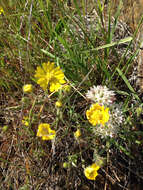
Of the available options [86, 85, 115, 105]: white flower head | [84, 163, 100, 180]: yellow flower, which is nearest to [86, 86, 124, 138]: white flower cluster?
[86, 85, 115, 105]: white flower head

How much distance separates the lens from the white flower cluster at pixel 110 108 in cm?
130

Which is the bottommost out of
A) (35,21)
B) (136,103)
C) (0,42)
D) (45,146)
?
(45,146)

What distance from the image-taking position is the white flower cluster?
1303mm

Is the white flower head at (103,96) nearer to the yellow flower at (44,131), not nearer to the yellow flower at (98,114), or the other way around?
the yellow flower at (98,114)

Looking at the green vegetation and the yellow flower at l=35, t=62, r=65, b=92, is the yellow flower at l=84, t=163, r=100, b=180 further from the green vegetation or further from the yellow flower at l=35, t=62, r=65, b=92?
the yellow flower at l=35, t=62, r=65, b=92

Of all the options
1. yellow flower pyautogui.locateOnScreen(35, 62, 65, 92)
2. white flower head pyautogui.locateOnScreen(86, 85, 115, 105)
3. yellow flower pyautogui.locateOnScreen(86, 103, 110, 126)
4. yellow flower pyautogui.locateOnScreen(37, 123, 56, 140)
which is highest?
yellow flower pyautogui.locateOnScreen(35, 62, 65, 92)

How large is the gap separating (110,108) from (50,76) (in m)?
0.46

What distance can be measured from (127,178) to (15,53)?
1.28 metres

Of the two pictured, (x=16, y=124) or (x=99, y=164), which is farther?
(x=16, y=124)

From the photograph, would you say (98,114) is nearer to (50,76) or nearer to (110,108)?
(110,108)

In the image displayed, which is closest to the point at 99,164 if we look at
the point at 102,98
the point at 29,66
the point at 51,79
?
the point at 102,98

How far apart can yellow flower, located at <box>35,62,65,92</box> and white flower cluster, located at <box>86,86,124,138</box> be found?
0.22 metres

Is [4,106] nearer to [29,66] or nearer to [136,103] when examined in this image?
[29,66]

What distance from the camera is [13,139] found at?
63.3 inches
